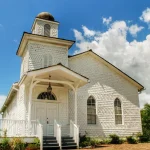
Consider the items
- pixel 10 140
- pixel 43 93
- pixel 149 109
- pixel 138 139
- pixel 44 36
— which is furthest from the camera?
pixel 149 109

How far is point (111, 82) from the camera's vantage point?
768 inches

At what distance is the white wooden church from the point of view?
1438 centimetres

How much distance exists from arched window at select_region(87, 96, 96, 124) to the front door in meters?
2.98

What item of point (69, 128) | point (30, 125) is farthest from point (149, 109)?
point (30, 125)

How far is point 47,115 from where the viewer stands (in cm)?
1562

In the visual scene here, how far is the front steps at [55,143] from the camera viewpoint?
1290 cm

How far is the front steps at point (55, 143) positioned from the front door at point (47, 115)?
1358 mm

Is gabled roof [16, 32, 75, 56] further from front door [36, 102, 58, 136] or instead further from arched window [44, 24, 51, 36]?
front door [36, 102, 58, 136]

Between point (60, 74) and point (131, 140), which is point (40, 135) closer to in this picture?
point (60, 74)

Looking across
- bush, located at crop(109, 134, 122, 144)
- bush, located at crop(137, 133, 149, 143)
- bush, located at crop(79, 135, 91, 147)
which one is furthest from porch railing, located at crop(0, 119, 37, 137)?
bush, located at crop(137, 133, 149, 143)

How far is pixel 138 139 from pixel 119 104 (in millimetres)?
3119

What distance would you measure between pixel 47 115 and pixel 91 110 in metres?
3.90

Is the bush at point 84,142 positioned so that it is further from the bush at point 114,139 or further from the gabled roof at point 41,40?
the gabled roof at point 41,40

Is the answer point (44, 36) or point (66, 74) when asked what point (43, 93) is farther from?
point (44, 36)
